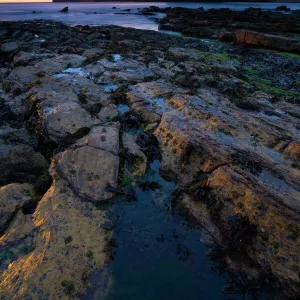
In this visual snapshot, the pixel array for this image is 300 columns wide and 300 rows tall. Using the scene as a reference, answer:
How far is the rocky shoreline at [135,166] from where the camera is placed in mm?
4422

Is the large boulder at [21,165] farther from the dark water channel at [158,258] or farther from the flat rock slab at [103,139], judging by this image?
the dark water channel at [158,258]

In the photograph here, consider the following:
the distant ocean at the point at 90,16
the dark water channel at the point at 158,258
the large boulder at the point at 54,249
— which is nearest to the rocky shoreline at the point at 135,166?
the large boulder at the point at 54,249

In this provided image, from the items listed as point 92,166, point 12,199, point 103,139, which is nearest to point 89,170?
point 92,166

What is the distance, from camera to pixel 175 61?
1512 cm

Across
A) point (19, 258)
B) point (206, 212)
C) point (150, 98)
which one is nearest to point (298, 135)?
point (206, 212)

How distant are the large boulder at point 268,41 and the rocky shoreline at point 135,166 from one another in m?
9.82

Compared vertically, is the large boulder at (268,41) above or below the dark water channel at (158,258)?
below

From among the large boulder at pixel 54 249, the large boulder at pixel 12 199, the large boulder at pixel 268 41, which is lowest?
the large boulder at pixel 268 41

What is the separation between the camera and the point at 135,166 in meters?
6.77

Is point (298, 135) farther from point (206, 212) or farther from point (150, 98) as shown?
point (150, 98)

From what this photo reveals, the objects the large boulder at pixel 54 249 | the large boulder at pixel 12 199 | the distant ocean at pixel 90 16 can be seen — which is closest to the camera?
the large boulder at pixel 54 249

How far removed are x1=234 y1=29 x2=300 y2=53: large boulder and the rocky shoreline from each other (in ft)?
32.2

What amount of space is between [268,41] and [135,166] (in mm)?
20330

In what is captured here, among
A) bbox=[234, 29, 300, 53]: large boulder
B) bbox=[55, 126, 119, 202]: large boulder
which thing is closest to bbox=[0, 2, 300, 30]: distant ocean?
bbox=[234, 29, 300, 53]: large boulder
